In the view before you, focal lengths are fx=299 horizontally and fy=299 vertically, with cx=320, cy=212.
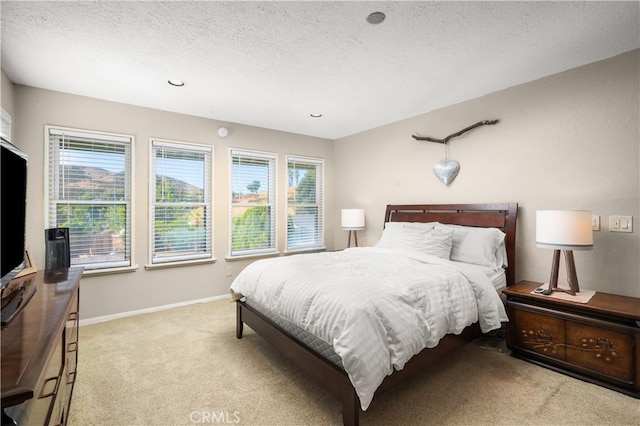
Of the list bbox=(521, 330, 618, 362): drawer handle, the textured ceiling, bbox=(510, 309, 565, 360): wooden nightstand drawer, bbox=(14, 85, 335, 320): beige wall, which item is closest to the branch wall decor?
the textured ceiling

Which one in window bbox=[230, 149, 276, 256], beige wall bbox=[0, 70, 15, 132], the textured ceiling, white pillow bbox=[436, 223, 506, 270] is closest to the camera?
the textured ceiling

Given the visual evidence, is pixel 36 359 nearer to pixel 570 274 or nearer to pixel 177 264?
Answer: pixel 177 264

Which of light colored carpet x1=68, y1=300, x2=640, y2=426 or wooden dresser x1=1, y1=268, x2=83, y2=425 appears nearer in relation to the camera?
wooden dresser x1=1, y1=268, x2=83, y2=425

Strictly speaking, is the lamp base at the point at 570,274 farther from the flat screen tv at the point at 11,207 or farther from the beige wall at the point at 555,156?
the flat screen tv at the point at 11,207

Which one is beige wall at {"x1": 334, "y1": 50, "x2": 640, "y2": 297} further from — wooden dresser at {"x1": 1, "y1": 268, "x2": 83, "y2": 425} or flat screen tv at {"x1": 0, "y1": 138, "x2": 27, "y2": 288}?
flat screen tv at {"x1": 0, "y1": 138, "x2": 27, "y2": 288}

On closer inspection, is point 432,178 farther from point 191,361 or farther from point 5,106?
point 5,106

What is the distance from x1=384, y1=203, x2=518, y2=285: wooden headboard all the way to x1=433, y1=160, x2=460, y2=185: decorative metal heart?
323 mm

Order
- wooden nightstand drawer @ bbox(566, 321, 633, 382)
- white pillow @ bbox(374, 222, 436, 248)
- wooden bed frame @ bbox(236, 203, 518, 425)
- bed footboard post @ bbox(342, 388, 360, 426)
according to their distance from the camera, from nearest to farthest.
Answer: bed footboard post @ bbox(342, 388, 360, 426), wooden bed frame @ bbox(236, 203, 518, 425), wooden nightstand drawer @ bbox(566, 321, 633, 382), white pillow @ bbox(374, 222, 436, 248)

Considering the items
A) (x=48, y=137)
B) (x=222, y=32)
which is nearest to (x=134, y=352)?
(x=48, y=137)

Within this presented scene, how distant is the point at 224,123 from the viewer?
4.21m

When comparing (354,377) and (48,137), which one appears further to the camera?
(48,137)

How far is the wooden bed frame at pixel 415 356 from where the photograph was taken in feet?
5.64

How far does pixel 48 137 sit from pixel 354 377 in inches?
147

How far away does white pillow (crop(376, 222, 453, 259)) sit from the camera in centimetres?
306
